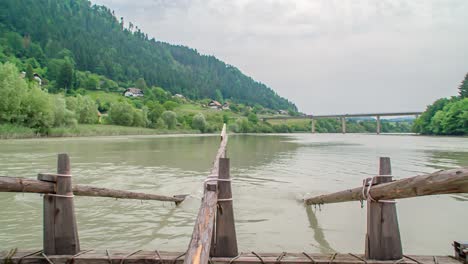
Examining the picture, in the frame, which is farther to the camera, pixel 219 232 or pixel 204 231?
pixel 219 232

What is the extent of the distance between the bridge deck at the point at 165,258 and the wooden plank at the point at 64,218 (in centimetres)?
15

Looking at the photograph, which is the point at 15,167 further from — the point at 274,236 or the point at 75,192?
the point at 274,236

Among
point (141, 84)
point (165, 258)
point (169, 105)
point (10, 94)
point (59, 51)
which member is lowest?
point (165, 258)

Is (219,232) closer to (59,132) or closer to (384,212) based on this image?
(384,212)

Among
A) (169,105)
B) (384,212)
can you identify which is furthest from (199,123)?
(384,212)

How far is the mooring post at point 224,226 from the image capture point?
3236mm

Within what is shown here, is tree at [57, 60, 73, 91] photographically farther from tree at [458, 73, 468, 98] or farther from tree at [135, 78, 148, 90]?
tree at [458, 73, 468, 98]

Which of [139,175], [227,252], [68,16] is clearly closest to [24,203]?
[139,175]

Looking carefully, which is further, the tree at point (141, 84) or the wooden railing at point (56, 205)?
the tree at point (141, 84)

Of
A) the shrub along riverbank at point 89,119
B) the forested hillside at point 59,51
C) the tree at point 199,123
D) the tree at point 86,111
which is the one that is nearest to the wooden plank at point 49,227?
the shrub along riverbank at point 89,119

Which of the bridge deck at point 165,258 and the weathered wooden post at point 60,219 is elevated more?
the weathered wooden post at point 60,219

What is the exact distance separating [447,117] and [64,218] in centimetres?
9537

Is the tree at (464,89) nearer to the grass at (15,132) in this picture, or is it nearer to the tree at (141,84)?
the grass at (15,132)

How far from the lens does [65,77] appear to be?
121 meters
